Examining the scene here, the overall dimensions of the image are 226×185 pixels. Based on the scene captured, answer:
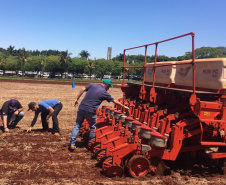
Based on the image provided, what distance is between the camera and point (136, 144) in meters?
4.64

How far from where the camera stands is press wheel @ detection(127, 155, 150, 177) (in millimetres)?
4527

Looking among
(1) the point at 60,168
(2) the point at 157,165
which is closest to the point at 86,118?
(1) the point at 60,168

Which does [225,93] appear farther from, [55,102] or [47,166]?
[55,102]

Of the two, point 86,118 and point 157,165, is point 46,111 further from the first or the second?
point 157,165

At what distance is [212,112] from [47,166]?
11.5ft

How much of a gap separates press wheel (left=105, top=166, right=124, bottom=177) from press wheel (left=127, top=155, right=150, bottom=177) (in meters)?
0.18

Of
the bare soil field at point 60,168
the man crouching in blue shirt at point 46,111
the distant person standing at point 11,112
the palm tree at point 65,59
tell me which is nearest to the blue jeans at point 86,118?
the bare soil field at point 60,168

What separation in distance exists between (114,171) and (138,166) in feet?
1.53

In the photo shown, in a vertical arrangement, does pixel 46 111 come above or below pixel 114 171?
above

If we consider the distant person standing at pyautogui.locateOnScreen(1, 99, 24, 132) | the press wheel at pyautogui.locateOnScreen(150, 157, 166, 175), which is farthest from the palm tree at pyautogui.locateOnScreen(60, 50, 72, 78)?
the press wheel at pyautogui.locateOnScreen(150, 157, 166, 175)

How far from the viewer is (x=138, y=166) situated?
459 cm

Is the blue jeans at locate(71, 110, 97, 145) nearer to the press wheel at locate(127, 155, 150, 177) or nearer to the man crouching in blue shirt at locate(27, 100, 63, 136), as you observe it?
the man crouching in blue shirt at locate(27, 100, 63, 136)

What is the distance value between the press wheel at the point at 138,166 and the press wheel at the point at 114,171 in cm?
18

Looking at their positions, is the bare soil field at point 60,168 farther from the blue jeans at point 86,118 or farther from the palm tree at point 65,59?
the palm tree at point 65,59
